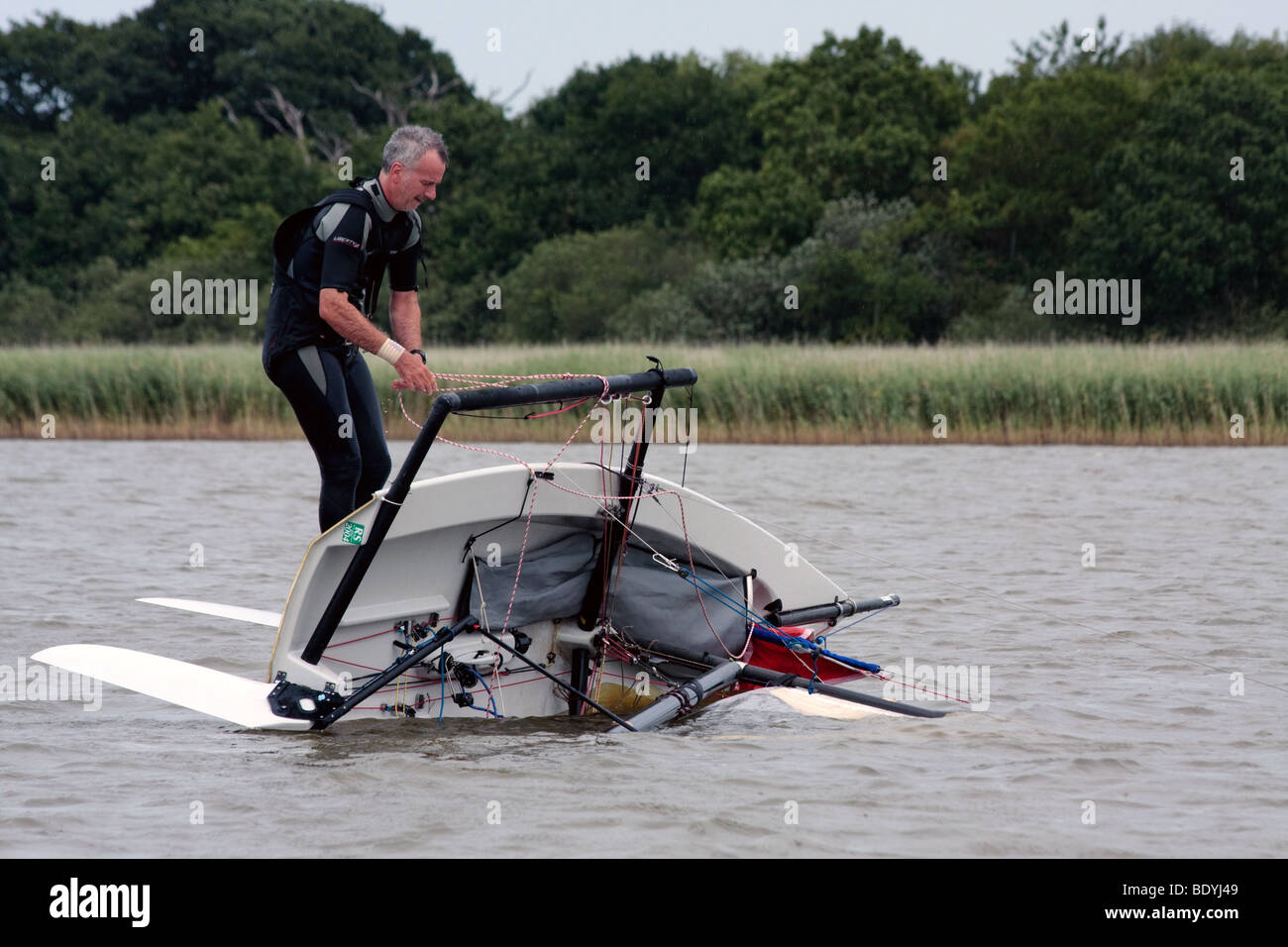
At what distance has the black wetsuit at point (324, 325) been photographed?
4.86 metres

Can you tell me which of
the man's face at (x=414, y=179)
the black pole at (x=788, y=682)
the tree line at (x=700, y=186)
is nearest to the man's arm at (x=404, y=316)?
the man's face at (x=414, y=179)

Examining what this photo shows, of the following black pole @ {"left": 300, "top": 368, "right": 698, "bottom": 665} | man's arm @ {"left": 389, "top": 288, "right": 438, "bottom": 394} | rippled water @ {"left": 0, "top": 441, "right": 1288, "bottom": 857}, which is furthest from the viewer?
man's arm @ {"left": 389, "top": 288, "right": 438, "bottom": 394}

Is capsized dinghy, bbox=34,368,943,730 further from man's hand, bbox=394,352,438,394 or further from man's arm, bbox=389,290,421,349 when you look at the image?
man's arm, bbox=389,290,421,349

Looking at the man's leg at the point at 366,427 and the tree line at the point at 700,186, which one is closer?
the man's leg at the point at 366,427

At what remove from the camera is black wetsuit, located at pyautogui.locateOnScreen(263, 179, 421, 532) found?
4859mm

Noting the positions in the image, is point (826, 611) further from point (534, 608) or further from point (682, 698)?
point (534, 608)

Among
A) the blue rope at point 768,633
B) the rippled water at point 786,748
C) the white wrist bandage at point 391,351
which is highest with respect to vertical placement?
the white wrist bandage at point 391,351

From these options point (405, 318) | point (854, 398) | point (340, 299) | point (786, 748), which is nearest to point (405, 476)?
point (340, 299)

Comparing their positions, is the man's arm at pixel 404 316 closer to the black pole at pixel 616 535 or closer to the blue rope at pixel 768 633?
the black pole at pixel 616 535

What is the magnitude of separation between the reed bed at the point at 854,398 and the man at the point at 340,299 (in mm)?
11707

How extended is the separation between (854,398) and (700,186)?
21375 millimetres

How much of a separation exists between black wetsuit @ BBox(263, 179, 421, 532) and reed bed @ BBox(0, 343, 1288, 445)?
1178cm

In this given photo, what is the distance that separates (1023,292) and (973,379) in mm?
16398

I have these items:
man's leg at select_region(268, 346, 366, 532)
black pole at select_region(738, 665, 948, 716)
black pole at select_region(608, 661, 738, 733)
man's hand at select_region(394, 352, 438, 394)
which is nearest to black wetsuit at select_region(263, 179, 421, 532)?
man's leg at select_region(268, 346, 366, 532)
